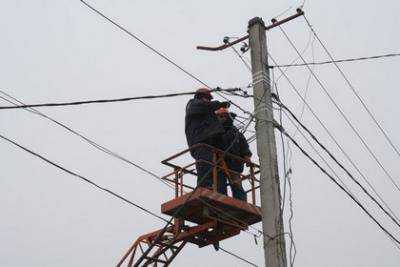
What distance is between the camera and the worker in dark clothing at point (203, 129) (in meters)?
11.7

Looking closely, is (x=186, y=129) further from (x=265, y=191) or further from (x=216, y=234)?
(x=265, y=191)

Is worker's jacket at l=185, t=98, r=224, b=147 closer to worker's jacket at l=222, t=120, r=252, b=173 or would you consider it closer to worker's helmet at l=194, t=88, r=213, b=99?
worker's helmet at l=194, t=88, r=213, b=99

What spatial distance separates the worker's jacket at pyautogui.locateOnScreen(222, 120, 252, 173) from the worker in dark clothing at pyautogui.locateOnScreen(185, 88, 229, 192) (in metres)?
0.15

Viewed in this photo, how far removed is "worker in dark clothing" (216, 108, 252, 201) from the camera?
12.0 metres

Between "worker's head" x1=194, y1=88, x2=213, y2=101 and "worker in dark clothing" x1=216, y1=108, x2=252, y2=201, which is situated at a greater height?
"worker's head" x1=194, y1=88, x2=213, y2=101

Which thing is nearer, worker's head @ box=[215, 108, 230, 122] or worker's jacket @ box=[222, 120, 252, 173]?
worker's jacket @ box=[222, 120, 252, 173]

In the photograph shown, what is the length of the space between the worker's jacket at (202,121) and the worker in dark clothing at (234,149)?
0.26 metres

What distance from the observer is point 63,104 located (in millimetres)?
9625

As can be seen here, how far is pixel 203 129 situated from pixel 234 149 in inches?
29.9

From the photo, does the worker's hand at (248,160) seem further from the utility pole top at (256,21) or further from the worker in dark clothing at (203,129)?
the utility pole top at (256,21)

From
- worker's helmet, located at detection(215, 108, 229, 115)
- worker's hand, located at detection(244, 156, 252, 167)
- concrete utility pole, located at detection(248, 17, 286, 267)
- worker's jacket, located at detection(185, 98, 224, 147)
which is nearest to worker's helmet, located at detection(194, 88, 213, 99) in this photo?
worker's jacket, located at detection(185, 98, 224, 147)

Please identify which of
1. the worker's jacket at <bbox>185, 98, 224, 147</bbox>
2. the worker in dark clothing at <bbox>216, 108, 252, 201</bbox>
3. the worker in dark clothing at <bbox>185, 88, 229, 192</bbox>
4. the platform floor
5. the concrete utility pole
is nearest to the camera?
the concrete utility pole

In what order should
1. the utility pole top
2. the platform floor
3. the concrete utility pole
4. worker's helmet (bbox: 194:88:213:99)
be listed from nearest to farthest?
1. the concrete utility pole
2. the platform floor
3. the utility pole top
4. worker's helmet (bbox: 194:88:213:99)

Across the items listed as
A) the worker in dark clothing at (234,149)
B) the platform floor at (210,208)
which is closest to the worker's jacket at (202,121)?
the worker in dark clothing at (234,149)
